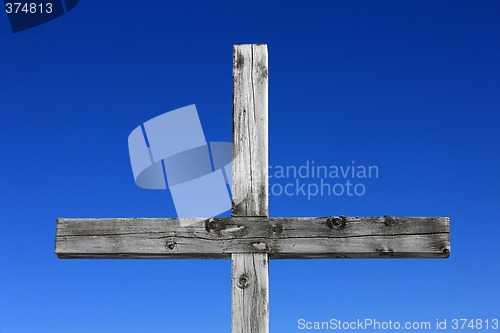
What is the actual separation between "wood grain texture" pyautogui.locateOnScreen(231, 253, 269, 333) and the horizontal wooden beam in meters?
0.07

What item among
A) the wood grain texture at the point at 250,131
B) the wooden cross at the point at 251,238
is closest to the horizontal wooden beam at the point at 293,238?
the wooden cross at the point at 251,238

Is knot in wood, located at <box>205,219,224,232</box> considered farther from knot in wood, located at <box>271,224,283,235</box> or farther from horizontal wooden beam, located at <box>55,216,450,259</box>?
knot in wood, located at <box>271,224,283,235</box>

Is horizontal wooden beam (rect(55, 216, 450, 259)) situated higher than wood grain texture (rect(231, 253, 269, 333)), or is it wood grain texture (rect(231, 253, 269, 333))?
horizontal wooden beam (rect(55, 216, 450, 259))

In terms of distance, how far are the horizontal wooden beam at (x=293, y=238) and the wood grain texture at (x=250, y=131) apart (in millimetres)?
137

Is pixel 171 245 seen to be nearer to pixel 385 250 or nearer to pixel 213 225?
pixel 213 225

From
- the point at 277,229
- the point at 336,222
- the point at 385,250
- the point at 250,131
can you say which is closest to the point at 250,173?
the point at 250,131

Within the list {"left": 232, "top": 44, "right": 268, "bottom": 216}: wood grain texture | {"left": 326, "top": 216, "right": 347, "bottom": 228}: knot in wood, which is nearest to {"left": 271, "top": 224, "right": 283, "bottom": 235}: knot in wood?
{"left": 232, "top": 44, "right": 268, "bottom": 216}: wood grain texture

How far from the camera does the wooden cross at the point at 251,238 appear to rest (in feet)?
13.3

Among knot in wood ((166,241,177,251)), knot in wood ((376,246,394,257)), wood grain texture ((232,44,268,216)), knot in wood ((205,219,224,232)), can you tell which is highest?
wood grain texture ((232,44,268,216))

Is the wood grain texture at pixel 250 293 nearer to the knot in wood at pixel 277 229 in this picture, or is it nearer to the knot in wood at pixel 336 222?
the knot in wood at pixel 277 229

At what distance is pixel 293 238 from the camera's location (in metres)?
4.11

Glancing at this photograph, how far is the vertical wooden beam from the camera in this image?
4.03 m

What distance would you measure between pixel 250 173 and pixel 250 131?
0.90 ft

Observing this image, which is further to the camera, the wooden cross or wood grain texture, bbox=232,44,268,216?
wood grain texture, bbox=232,44,268,216
